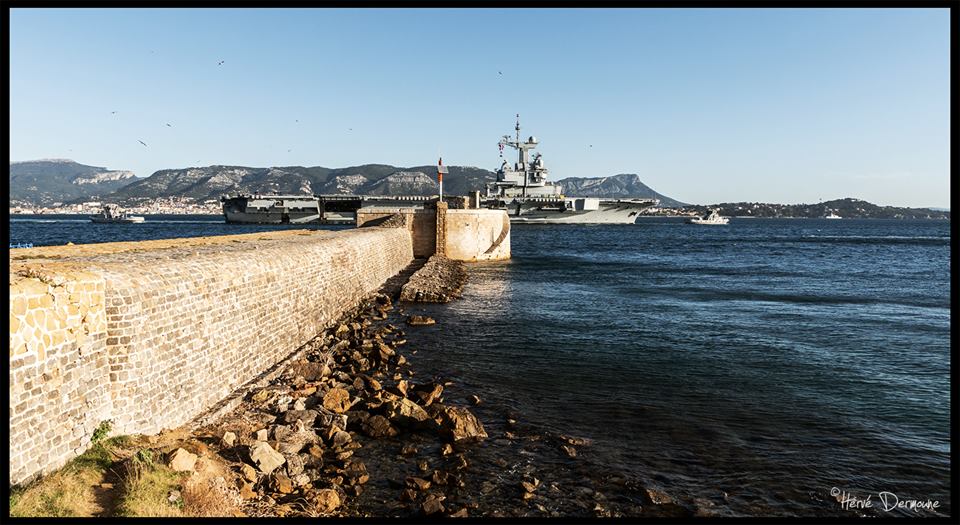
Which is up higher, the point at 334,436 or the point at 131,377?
the point at 131,377

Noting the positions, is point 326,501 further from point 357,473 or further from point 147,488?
point 147,488

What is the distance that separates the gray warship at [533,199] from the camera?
100625 millimetres

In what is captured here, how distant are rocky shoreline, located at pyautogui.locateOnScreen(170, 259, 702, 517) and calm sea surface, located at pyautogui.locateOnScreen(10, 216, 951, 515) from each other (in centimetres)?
76

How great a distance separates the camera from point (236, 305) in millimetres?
11000

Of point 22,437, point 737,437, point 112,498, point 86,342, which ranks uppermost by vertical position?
point 86,342

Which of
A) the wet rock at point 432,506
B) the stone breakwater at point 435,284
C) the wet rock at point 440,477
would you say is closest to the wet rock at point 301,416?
the wet rock at point 440,477

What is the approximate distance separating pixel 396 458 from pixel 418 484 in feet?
3.36

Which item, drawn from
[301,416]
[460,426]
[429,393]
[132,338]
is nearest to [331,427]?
[301,416]

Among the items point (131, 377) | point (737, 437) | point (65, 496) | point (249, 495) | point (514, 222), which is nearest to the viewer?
point (65, 496)

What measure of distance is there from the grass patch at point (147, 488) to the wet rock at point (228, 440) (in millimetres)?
1381

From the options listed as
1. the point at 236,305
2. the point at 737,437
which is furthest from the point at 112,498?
the point at 737,437

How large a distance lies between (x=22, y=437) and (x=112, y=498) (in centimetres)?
113

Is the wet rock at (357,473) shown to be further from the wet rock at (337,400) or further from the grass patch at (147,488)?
the wet rock at (337,400)

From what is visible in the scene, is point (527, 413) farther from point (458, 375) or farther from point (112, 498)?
point (112, 498)
